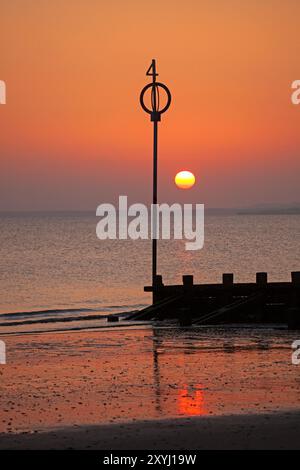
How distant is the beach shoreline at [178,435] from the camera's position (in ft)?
40.2

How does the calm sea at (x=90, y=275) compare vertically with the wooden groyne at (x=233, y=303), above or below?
above

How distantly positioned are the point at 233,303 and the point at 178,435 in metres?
16.7

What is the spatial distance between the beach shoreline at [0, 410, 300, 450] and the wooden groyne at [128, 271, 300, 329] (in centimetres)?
1340

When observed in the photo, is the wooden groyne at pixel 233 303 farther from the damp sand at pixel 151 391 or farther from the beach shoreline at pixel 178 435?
the beach shoreline at pixel 178 435

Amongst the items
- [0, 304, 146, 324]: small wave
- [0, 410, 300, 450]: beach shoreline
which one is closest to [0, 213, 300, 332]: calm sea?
[0, 304, 146, 324]: small wave

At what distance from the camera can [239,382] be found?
17328mm

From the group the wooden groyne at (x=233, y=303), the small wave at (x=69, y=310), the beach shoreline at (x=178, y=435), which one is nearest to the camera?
the beach shoreline at (x=178, y=435)

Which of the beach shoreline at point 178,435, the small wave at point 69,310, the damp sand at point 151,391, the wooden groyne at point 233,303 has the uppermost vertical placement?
the small wave at point 69,310

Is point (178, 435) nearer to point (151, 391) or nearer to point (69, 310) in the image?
point (151, 391)

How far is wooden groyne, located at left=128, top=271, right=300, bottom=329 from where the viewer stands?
93.0ft

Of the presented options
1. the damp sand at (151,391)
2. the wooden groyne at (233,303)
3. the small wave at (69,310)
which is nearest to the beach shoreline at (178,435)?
the damp sand at (151,391)

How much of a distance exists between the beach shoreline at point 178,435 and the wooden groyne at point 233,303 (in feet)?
44.0
